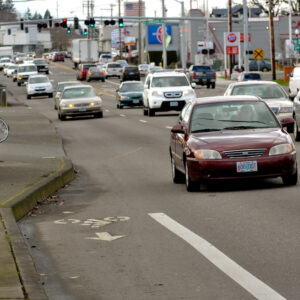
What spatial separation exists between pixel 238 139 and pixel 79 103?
96.4 ft

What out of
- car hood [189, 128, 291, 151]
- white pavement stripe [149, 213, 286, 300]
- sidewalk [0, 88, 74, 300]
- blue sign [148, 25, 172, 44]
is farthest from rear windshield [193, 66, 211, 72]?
blue sign [148, 25, 172, 44]

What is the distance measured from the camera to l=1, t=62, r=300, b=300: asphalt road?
8281 millimetres

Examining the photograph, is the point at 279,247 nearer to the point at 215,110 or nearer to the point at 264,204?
the point at 264,204

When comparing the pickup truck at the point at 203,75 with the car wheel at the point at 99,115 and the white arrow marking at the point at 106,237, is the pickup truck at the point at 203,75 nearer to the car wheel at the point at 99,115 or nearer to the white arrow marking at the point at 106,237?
the car wheel at the point at 99,115

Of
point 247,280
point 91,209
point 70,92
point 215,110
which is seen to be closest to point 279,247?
point 247,280

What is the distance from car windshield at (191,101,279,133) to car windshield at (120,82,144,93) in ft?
120

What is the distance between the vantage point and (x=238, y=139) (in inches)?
604

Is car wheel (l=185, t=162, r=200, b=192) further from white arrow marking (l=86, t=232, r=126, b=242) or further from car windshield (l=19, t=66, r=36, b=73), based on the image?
car windshield (l=19, t=66, r=36, b=73)

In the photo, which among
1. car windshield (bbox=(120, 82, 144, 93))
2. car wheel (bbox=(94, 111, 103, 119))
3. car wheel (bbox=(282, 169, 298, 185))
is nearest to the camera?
car wheel (bbox=(282, 169, 298, 185))

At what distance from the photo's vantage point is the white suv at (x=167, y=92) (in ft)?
140

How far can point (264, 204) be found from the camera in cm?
1361

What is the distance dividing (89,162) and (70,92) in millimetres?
21818

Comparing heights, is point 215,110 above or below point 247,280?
above

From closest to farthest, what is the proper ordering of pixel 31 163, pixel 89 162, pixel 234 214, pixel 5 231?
1. pixel 5 231
2. pixel 234 214
3. pixel 31 163
4. pixel 89 162
